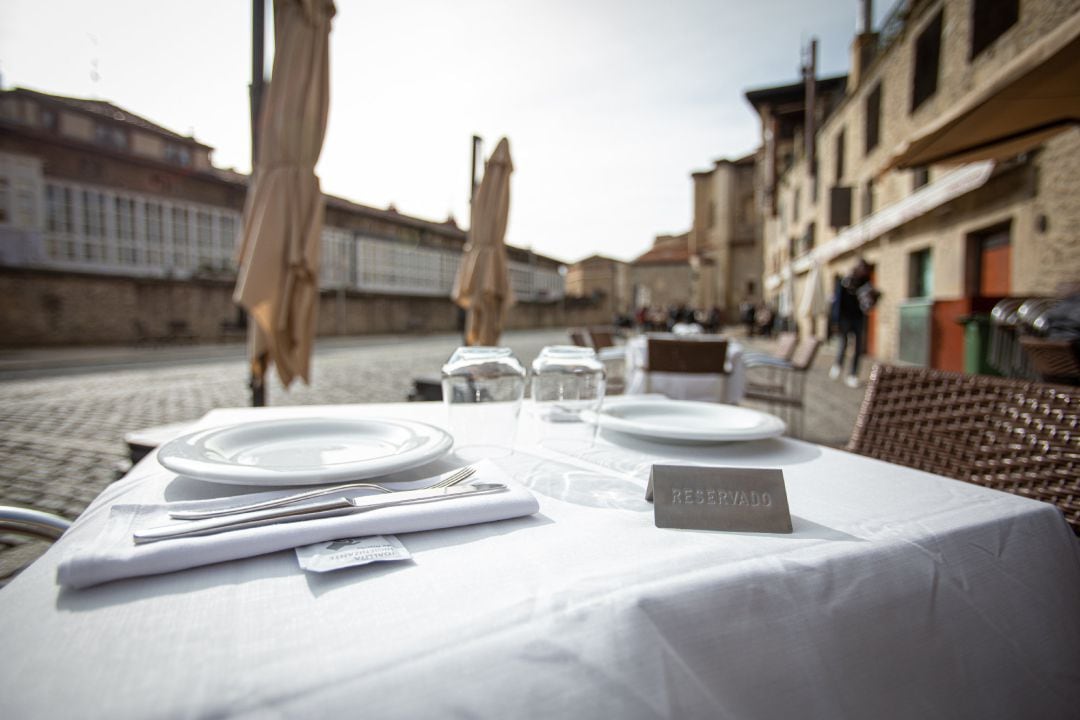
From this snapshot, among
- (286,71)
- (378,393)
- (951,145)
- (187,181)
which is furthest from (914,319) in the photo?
(187,181)

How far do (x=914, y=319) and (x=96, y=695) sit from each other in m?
10.1

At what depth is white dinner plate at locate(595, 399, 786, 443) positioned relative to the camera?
0.99 meters

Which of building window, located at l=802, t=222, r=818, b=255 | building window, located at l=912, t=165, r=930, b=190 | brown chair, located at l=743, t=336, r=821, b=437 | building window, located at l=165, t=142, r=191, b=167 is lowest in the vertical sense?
brown chair, located at l=743, t=336, r=821, b=437

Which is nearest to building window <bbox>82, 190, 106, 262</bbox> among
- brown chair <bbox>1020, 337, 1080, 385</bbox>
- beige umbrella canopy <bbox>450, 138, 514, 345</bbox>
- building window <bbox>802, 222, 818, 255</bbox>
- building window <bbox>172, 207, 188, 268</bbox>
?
building window <bbox>172, 207, 188, 268</bbox>

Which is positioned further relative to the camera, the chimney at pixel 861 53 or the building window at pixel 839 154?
the building window at pixel 839 154

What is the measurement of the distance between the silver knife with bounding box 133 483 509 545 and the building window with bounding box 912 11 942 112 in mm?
11907

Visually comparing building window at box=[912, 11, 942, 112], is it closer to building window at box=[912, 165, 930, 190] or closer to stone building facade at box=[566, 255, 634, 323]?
building window at box=[912, 165, 930, 190]

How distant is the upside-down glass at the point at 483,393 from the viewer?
86cm

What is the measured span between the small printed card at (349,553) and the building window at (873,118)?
48.7 feet

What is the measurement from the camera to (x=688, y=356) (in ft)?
12.9

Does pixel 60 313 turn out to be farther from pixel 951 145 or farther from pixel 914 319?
pixel 914 319

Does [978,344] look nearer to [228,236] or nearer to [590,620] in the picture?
[590,620]

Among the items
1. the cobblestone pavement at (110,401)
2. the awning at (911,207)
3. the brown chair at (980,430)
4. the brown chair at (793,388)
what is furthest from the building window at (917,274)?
the brown chair at (980,430)

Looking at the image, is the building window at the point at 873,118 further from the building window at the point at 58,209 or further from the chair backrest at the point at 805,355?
the building window at the point at 58,209
